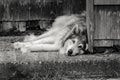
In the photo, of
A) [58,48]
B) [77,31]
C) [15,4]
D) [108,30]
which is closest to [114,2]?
[108,30]

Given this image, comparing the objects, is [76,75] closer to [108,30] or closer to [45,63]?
[45,63]

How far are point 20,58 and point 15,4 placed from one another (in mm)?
1478

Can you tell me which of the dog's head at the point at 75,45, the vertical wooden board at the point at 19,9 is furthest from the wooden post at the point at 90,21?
the vertical wooden board at the point at 19,9

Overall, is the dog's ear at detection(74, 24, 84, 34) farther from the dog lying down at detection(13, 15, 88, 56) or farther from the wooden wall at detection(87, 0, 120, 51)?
the wooden wall at detection(87, 0, 120, 51)

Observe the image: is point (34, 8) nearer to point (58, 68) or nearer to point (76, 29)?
point (76, 29)

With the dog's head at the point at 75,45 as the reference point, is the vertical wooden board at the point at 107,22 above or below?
above

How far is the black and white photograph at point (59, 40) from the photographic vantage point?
465cm

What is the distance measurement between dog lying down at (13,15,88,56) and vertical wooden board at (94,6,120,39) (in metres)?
0.38

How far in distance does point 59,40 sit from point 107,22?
97 centimetres

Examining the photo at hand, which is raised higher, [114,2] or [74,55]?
[114,2]

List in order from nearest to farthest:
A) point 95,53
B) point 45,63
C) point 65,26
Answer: point 45,63 → point 95,53 → point 65,26

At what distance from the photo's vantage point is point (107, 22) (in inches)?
189

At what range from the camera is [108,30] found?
482cm

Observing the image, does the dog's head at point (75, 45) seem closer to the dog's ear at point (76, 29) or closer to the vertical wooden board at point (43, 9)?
the dog's ear at point (76, 29)
